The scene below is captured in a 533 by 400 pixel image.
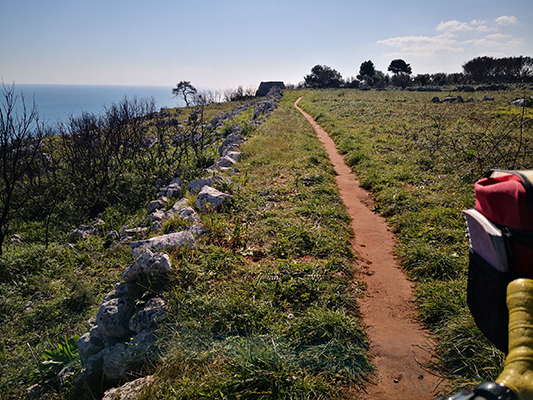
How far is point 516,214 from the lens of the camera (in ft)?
5.21

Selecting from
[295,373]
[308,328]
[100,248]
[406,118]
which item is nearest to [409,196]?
[308,328]

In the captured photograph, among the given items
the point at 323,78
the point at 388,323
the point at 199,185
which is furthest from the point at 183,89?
the point at 388,323

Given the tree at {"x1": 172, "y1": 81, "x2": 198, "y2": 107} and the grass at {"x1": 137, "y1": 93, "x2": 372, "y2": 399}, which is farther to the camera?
the tree at {"x1": 172, "y1": 81, "x2": 198, "y2": 107}

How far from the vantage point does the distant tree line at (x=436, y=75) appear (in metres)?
51.0

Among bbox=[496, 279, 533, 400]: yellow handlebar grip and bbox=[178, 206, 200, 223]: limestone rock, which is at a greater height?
bbox=[496, 279, 533, 400]: yellow handlebar grip

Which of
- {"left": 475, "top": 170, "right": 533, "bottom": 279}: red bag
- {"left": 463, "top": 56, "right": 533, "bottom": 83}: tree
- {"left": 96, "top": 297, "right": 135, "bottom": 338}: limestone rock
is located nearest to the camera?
{"left": 475, "top": 170, "right": 533, "bottom": 279}: red bag

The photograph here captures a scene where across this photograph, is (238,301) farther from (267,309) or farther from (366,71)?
(366,71)

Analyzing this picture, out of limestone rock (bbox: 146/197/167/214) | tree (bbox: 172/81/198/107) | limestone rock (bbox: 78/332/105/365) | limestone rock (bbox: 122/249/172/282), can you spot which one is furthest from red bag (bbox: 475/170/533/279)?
tree (bbox: 172/81/198/107)

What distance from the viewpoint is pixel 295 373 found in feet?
8.68

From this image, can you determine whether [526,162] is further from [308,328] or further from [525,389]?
[525,389]

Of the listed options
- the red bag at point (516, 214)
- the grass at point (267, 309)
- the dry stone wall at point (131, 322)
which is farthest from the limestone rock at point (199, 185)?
the red bag at point (516, 214)

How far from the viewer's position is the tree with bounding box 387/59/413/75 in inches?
2702

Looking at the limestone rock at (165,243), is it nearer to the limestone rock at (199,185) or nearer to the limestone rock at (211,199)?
the limestone rock at (211,199)

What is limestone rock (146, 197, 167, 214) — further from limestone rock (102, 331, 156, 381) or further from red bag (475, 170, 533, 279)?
red bag (475, 170, 533, 279)
